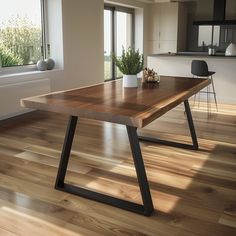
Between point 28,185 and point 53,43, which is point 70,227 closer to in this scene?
point 28,185

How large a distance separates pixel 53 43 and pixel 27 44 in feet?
1.69

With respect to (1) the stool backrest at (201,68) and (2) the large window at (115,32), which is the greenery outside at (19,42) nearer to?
(2) the large window at (115,32)

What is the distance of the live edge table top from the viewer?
7.06ft

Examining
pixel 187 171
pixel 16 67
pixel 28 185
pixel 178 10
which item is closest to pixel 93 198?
pixel 28 185

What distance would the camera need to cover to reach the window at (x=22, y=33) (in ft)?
17.4

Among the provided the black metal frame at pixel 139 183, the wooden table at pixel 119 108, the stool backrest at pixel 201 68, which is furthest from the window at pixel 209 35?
the black metal frame at pixel 139 183

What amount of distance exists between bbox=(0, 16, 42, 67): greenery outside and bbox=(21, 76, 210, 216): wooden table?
2.79 metres

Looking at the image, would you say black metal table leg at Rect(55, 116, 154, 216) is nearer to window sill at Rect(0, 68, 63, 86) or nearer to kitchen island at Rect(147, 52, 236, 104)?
window sill at Rect(0, 68, 63, 86)

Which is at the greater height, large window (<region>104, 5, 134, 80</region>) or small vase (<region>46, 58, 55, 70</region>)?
large window (<region>104, 5, 134, 80</region>)

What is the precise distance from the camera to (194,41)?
9.75 meters

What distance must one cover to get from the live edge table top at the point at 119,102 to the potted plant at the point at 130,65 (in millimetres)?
93

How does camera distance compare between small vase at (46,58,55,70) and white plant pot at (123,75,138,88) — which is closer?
white plant pot at (123,75,138,88)

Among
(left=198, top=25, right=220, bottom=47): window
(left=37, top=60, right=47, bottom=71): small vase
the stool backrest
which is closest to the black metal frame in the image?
(left=37, top=60, right=47, bottom=71): small vase

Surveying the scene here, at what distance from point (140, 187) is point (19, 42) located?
4079 mm
